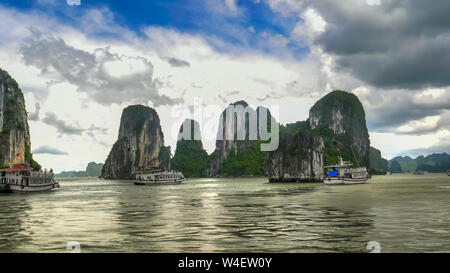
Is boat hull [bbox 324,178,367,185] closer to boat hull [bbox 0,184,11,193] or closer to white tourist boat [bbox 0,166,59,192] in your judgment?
white tourist boat [bbox 0,166,59,192]

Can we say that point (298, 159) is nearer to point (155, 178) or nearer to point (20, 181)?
point (155, 178)

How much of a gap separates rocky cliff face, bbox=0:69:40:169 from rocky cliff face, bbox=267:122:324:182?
84.0 m

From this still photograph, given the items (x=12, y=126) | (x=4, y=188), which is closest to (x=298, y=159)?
(x=4, y=188)

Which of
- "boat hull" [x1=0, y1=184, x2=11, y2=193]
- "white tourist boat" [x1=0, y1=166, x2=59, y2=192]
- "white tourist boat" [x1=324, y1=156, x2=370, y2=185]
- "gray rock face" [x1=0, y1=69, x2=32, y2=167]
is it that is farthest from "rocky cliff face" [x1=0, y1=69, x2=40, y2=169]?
"white tourist boat" [x1=324, y1=156, x2=370, y2=185]

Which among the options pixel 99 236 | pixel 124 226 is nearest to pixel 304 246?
pixel 99 236

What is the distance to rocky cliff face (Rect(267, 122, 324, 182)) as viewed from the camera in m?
124

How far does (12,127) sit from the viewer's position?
122m

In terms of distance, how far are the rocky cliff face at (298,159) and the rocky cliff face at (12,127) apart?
83955 millimetres

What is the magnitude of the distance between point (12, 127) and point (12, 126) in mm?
366

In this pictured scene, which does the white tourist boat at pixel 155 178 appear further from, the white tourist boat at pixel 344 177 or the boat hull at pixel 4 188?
the white tourist boat at pixel 344 177

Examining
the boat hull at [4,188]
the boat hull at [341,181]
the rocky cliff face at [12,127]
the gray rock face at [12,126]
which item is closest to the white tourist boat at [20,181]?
the boat hull at [4,188]

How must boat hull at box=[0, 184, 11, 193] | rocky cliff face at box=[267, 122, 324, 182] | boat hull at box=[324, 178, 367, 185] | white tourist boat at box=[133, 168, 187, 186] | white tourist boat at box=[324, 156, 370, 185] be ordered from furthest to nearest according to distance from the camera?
rocky cliff face at box=[267, 122, 324, 182] < white tourist boat at box=[133, 168, 187, 186] < white tourist boat at box=[324, 156, 370, 185] < boat hull at box=[324, 178, 367, 185] < boat hull at box=[0, 184, 11, 193]

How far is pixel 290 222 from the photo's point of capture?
22969 millimetres
